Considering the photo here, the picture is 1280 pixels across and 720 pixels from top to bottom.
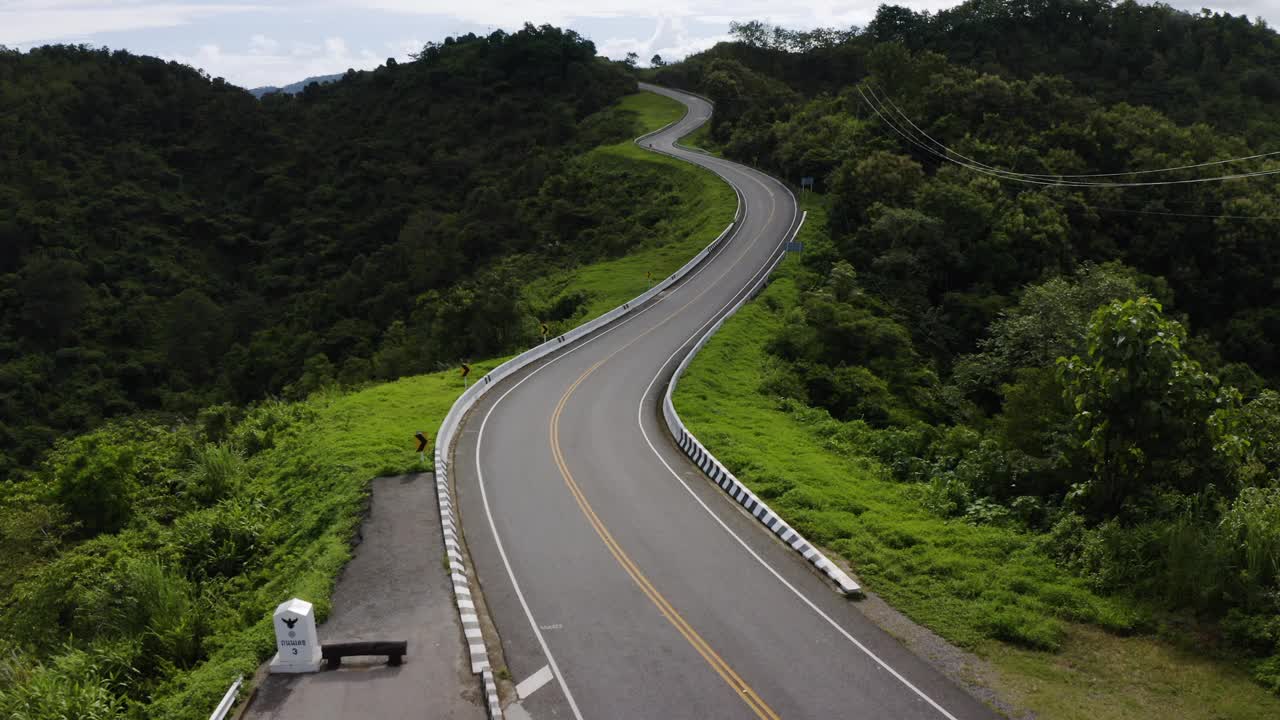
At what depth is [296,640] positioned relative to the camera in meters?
14.5

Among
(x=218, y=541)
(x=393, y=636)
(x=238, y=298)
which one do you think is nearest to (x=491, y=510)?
(x=393, y=636)

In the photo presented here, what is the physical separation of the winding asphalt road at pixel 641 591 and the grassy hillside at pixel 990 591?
1.18 m

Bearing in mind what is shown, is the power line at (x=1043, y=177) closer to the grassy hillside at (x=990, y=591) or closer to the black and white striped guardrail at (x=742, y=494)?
the black and white striped guardrail at (x=742, y=494)

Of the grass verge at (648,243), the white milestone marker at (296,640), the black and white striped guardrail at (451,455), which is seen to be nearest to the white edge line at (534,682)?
the black and white striped guardrail at (451,455)

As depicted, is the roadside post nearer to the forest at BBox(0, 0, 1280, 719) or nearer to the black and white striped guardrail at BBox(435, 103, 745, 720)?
the black and white striped guardrail at BBox(435, 103, 745, 720)

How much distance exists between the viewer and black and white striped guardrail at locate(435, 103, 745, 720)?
14.9 metres

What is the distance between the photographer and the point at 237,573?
20.3 metres

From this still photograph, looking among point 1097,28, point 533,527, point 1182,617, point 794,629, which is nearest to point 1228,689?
point 1182,617

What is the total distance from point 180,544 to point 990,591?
1851 cm

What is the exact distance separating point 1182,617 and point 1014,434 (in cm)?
818

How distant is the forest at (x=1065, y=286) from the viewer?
1695 cm

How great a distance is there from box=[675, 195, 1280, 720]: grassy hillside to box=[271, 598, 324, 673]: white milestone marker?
1076 cm

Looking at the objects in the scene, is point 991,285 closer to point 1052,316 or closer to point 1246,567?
point 1052,316

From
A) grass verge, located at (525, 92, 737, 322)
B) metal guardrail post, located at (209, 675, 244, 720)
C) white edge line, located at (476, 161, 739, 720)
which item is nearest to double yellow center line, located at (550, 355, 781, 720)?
white edge line, located at (476, 161, 739, 720)
